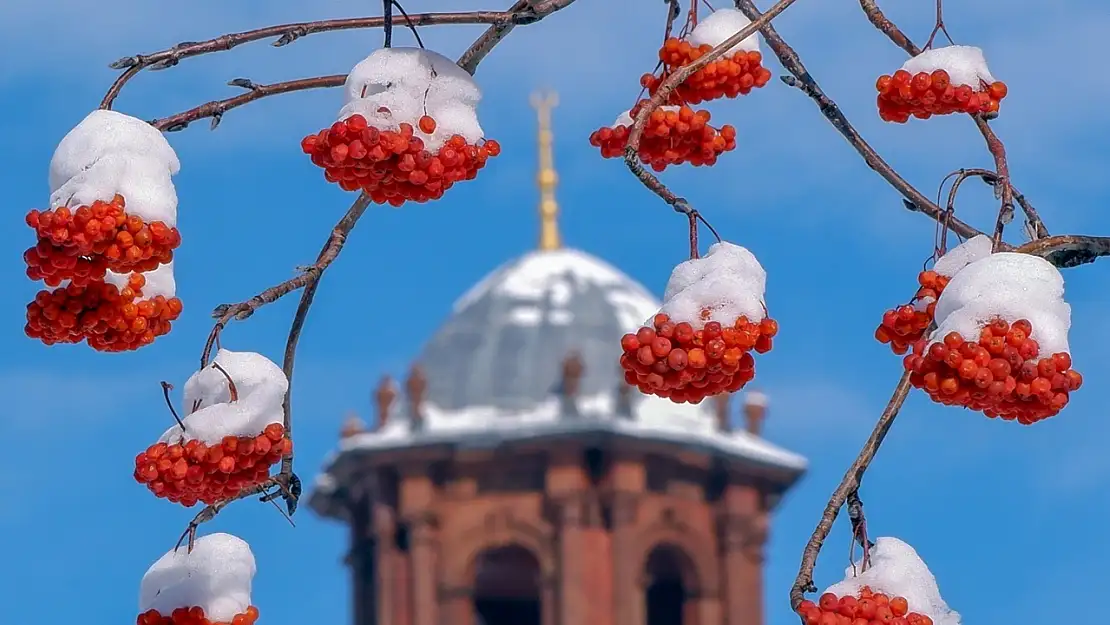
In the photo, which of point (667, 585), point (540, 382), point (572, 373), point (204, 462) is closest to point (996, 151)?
point (204, 462)

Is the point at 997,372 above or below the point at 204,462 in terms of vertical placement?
below

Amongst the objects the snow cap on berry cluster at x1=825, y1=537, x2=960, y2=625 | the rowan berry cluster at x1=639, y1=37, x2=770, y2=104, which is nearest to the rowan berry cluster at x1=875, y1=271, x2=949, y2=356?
the snow cap on berry cluster at x1=825, y1=537, x2=960, y2=625

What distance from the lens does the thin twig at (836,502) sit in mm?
4852

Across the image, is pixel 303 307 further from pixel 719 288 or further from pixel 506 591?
pixel 506 591

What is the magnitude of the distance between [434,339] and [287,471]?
136 feet

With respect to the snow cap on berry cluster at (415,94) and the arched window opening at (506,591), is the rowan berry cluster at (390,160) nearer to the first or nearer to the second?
the snow cap on berry cluster at (415,94)

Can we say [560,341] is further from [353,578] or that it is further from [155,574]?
[155,574]

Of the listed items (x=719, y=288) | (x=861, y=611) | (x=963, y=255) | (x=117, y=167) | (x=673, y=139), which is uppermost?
(x=673, y=139)

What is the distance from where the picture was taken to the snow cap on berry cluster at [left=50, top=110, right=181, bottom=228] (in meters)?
5.33

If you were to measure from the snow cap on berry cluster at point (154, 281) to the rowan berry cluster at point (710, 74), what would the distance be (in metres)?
1.05

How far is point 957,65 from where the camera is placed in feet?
18.7

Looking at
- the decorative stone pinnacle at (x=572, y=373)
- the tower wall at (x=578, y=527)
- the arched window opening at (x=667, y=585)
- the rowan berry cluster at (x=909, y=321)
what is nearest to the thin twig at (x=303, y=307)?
the rowan berry cluster at (x=909, y=321)

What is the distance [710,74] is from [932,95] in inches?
19.9

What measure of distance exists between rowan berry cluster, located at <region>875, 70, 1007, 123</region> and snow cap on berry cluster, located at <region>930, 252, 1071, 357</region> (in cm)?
67
